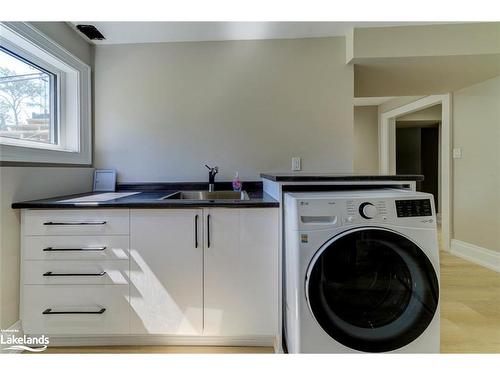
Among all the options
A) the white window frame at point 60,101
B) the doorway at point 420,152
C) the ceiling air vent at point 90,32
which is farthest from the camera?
the doorway at point 420,152

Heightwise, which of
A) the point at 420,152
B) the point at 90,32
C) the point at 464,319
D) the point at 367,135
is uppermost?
the point at 90,32

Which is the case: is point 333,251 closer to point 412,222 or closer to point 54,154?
point 412,222

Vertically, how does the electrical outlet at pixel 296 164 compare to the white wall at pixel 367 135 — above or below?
below

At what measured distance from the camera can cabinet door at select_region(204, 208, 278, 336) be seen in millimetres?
1380

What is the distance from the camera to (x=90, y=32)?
2.00 metres

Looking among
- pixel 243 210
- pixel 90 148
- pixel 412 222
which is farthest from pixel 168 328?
pixel 90 148

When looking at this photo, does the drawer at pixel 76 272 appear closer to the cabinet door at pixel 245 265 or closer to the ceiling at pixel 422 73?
the cabinet door at pixel 245 265

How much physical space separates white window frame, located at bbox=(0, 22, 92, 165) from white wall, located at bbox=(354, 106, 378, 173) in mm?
4150

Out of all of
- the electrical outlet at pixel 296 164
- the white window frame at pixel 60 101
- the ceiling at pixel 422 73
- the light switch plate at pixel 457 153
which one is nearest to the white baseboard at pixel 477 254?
the light switch plate at pixel 457 153

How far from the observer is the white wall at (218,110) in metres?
2.17

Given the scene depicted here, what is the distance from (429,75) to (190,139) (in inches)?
93.8

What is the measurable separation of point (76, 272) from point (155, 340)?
60 cm

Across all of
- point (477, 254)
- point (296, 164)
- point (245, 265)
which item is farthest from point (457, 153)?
point (245, 265)

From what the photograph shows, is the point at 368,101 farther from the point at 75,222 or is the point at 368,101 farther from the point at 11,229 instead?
the point at 11,229
